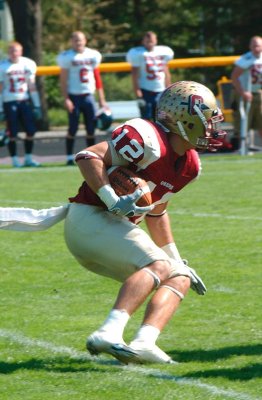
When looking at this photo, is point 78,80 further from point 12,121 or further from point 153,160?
point 153,160

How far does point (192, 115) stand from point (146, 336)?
994 mm

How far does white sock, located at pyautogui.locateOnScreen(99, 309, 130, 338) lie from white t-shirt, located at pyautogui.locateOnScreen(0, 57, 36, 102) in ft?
35.9

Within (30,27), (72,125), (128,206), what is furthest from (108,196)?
(30,27)

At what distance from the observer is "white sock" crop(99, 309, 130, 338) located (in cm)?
464

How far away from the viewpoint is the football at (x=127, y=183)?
15.8 ft

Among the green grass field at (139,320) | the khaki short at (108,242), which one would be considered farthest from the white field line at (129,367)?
the khaki short at (108,242)

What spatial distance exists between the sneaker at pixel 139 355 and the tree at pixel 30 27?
19.0m

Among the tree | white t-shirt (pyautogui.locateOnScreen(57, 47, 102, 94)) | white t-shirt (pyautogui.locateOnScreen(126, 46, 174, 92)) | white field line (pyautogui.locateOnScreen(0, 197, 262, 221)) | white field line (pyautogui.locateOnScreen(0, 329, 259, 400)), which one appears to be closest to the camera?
white field line (pyautogui.locateOnScreen(0, 329, 259, 400))

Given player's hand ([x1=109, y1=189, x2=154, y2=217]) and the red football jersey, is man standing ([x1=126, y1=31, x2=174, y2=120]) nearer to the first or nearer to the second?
the red football jersey

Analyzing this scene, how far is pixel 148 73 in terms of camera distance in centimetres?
1580

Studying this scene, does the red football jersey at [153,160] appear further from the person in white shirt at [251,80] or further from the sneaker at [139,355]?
the person in white shirt at [251,80]

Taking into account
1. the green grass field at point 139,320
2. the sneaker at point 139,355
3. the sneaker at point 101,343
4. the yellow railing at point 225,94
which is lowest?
the yellow railing at point 225,94

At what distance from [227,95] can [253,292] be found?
15.2m

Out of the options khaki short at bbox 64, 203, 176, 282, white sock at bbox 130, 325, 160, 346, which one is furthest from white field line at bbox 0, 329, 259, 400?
khaki short at bbox 64, 203, 176, 282
